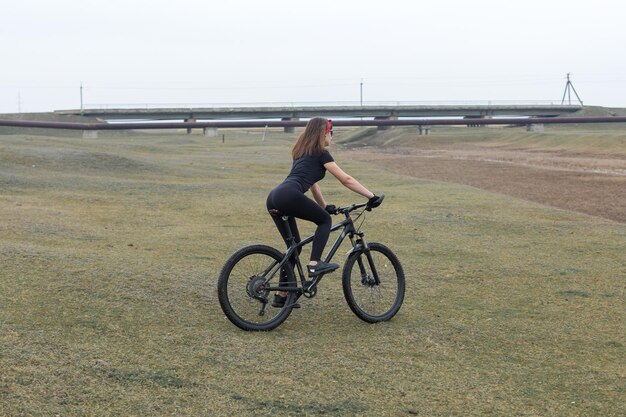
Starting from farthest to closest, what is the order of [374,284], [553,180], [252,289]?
1. [553,180]
2. [374,284]
3. [252,289]

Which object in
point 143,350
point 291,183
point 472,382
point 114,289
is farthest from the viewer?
point 114,289

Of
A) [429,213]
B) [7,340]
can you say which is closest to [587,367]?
[7,340]

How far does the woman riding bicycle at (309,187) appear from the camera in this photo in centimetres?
718

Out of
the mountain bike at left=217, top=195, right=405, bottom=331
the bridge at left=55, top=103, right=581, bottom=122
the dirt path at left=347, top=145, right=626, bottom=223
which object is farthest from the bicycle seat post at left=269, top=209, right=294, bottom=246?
the bridge at left=55, top=103, right=581, bottom=122

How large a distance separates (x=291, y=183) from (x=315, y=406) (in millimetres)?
2457

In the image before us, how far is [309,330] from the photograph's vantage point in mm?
7273

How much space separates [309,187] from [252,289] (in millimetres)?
1080

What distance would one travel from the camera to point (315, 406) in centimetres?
532

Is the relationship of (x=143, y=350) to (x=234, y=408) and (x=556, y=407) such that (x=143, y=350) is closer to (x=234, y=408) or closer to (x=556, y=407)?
(x=234, y=408)

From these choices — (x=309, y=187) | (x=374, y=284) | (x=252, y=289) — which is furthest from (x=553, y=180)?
(x=252, y=289)

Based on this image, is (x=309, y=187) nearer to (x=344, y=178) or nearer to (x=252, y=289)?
(x=344, y=178)

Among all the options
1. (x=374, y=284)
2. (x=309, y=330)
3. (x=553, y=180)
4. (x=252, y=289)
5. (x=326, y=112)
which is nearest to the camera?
(x=252, y=289)

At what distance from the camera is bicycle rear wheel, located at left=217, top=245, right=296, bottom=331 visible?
693 cm

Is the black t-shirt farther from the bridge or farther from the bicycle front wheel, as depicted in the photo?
the bridge
